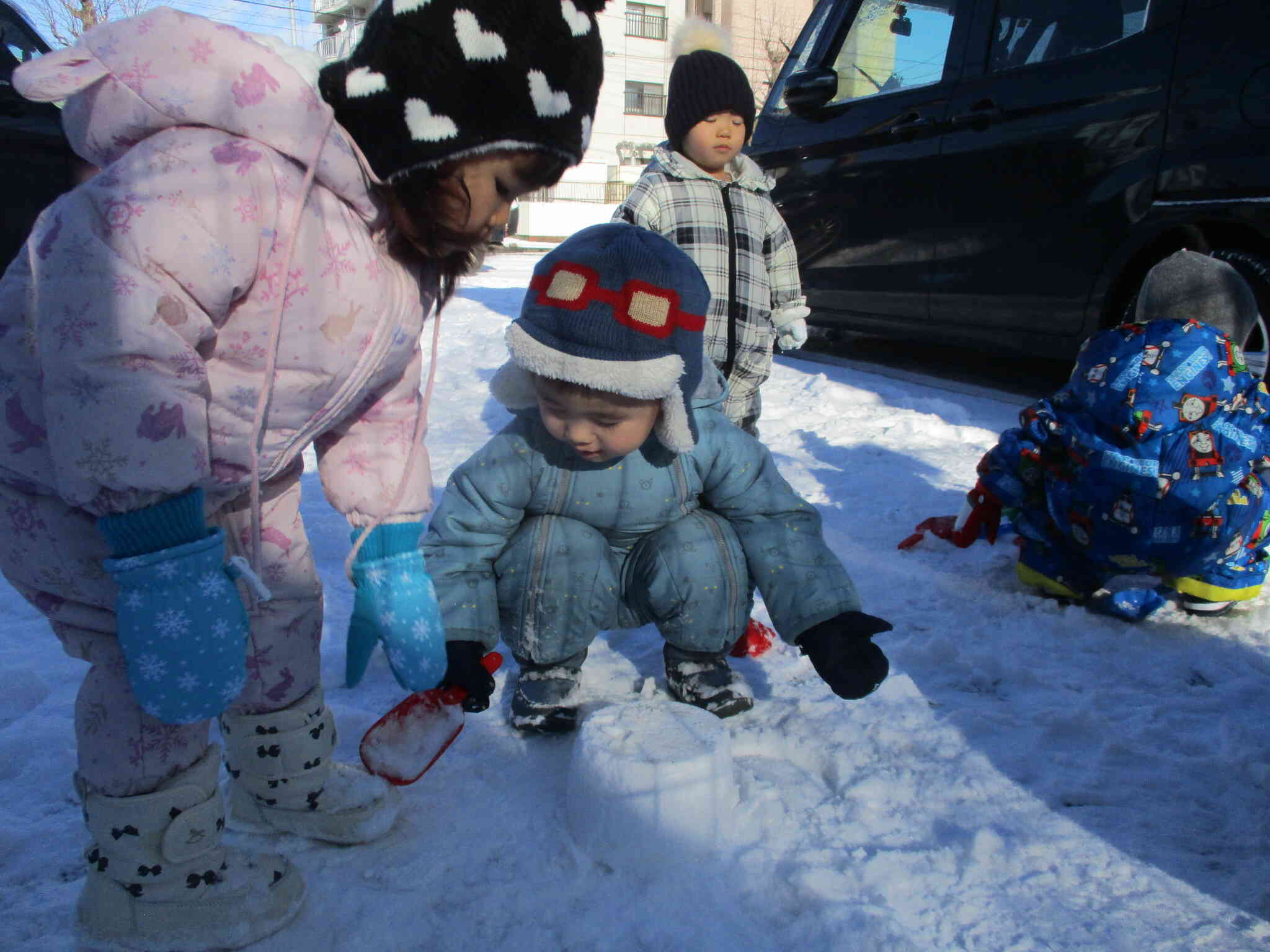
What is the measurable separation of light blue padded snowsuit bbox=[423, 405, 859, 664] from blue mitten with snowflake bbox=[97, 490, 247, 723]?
0.63 meters

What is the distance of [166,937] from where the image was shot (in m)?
1.23

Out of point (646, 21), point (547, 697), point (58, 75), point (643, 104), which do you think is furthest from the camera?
point (643, 104)

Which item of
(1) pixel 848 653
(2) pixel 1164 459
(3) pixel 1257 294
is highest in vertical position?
(3) pixel 1257 294

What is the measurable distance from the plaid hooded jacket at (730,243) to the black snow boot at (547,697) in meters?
1.20

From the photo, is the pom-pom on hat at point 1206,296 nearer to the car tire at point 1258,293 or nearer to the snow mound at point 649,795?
the car tire at point 1258,293

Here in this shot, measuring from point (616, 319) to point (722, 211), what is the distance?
1.44 m

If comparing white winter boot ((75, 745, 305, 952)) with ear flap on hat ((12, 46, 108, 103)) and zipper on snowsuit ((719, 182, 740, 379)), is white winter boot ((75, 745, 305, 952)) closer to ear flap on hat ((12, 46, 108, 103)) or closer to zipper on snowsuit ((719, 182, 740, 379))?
ear flap on hat ((12, 46, 108, 103))

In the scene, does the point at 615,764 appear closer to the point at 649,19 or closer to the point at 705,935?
the point at 705,935

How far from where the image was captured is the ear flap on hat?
3.45ft

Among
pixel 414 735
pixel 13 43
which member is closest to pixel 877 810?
pixel 414 735

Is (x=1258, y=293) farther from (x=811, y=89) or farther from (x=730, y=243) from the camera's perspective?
(x=811, y=89)

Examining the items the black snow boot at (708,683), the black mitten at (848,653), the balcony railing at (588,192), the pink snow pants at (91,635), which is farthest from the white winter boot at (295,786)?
the balcony railing at (588,192)

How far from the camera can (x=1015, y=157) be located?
391cm

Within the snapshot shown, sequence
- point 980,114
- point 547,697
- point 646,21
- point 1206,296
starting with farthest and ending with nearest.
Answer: point 646,21 < point 980,114 < point 1206,296 < point 547,697
